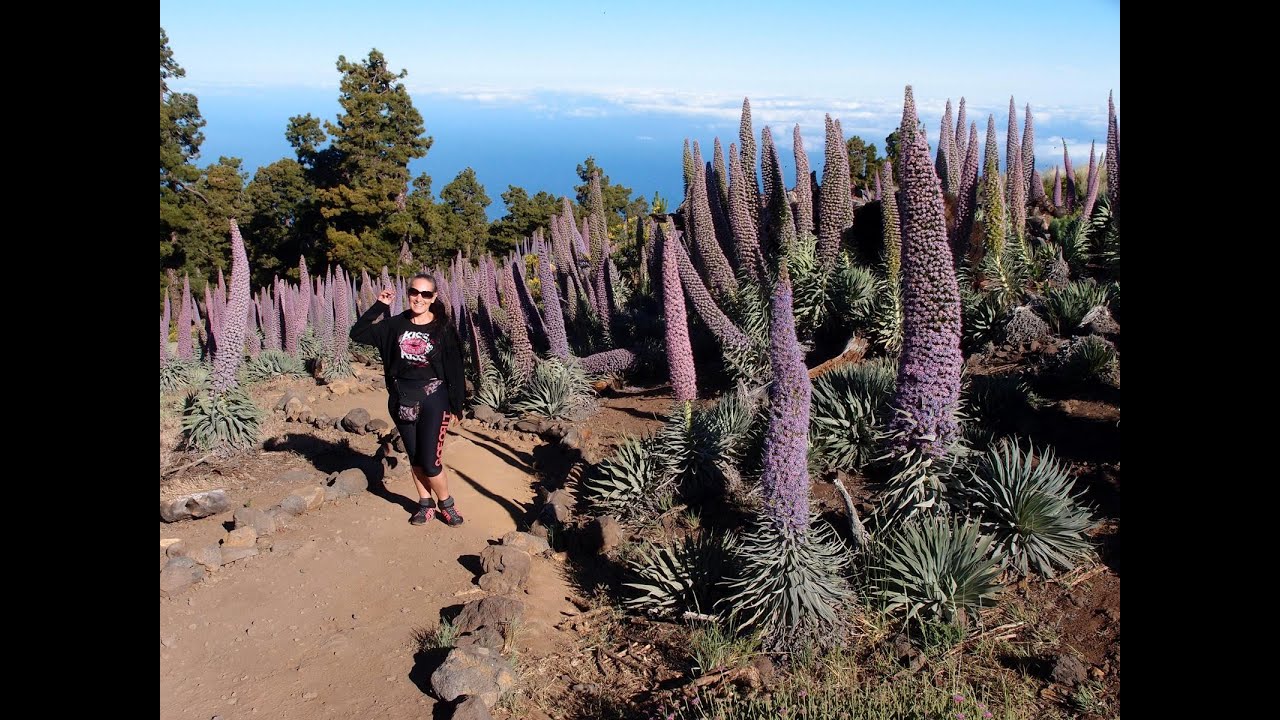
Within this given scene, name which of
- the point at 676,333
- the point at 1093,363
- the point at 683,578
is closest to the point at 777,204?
the point at 676,333

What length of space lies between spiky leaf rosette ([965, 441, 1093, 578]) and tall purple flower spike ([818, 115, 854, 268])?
198 inches

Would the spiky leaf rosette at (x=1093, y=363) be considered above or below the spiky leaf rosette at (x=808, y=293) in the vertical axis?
below

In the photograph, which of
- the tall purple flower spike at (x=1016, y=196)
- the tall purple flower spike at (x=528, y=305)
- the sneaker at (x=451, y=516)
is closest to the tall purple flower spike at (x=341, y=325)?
the tall purple flower spike at (x=528, y=305)

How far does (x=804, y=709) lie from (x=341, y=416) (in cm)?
801

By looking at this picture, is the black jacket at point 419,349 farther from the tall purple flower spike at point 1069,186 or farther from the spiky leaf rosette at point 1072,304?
the tall purple flower spike at point 1069,186

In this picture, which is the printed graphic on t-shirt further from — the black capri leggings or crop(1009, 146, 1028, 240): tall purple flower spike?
crop(1009, 146, 1028, 240): tall purple flower spike

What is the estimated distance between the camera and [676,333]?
6691 mm

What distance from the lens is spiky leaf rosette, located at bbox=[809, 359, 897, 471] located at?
6062mm

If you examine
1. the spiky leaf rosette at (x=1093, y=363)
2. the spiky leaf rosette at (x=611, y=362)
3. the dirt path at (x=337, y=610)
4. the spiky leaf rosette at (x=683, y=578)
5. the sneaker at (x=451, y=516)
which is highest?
the spiky leaf rosette at (x=1093, y=363)

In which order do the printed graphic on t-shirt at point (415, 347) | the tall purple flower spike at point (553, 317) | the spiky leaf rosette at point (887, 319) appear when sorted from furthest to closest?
the tall purple flower spike at point (553, 317) → the spiky leaf rosette at point (887, 319) → the printed graphic on t-shirt at point (415, 347)

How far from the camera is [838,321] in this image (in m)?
8.98

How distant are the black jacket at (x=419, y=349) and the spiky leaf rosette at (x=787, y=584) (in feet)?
9.34

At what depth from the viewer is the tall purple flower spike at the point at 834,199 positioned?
947 centimetres

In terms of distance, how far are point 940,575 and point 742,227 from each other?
20.4 feet
